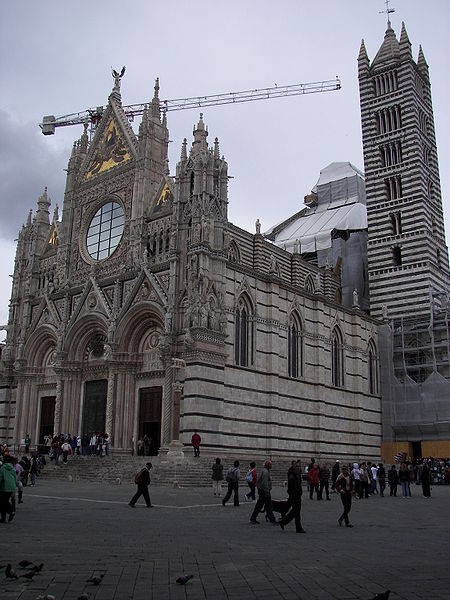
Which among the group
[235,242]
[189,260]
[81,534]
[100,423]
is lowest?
[81,534]

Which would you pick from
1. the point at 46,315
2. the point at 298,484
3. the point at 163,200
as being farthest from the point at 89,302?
the point at 298,484

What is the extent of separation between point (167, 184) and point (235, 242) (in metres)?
5.98

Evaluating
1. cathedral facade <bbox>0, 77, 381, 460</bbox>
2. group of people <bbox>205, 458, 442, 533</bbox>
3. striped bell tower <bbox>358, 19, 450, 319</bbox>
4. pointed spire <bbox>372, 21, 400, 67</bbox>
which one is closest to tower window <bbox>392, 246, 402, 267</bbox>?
striped bell tower <bbox>358, 19, 450, 319</bbox>

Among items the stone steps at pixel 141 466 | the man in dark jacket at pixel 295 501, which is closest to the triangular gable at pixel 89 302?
the stone steps at pixel 141 466

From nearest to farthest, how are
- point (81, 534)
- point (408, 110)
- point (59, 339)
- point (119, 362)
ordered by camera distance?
point (81, 534)
point (119, 362)
point (59, 339)
point (408, 110)

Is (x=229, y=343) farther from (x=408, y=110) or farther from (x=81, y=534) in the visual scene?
(x=408, y=110)

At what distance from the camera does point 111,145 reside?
122ft

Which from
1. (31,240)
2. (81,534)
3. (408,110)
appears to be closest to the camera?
(81,534)

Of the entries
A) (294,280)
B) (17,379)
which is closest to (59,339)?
(17,379)

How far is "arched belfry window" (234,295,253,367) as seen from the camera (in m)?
29.9

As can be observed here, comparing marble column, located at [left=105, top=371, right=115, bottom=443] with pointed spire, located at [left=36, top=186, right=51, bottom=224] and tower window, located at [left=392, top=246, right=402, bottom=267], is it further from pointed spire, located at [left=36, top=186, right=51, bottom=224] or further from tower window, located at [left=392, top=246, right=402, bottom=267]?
tower window, located at [left=392, top=246, right=402, bottom=267]

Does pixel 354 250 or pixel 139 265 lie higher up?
pixel 354 250

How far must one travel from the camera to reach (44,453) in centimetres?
3231

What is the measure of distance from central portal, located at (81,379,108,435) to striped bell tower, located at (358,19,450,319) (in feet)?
60.0
